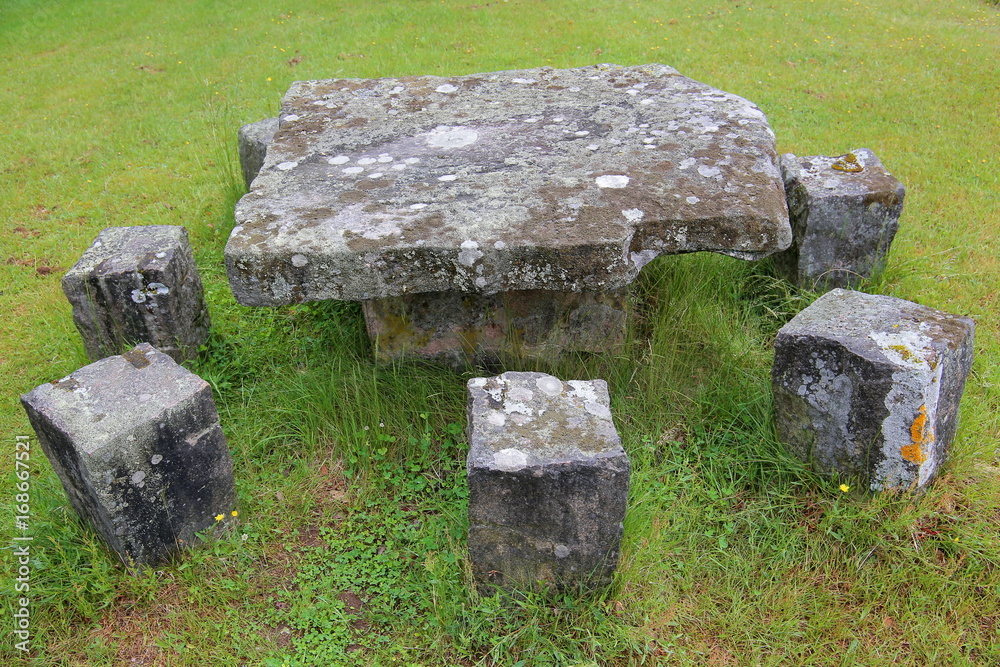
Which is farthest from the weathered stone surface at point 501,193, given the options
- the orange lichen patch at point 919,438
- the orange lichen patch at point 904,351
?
the orange lichen patch at point 919,438

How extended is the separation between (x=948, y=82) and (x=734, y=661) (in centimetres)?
719

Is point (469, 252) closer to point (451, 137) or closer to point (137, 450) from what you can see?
point (451, 137)

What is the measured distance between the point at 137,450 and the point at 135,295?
1334mm

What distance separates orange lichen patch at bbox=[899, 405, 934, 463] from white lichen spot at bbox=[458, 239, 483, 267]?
5.68 ft

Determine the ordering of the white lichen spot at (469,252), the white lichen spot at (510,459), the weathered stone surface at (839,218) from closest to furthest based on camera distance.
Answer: the white lichen spot at (510,459)
the white lichen spot at (469,252)
the weathered stone surface at (839,218)

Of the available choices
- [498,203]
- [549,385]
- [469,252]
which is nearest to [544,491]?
[549,385]

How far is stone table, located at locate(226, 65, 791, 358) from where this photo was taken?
112 inches

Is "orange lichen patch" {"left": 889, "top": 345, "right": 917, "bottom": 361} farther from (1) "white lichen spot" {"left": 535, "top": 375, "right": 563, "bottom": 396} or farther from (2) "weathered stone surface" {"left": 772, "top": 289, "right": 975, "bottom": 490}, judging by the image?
(1) "white lichen spot" {"left": 535, "top": 375, "right": 563, "bottom": 396}

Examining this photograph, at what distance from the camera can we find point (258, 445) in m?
3.31

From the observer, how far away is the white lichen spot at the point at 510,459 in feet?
7.71

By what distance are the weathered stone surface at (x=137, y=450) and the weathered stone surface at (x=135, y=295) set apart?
33.7 inches

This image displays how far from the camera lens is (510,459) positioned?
2.38 m

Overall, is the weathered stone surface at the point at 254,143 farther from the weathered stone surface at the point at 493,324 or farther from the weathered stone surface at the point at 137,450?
the weathered stone surface at the point at 137,450
